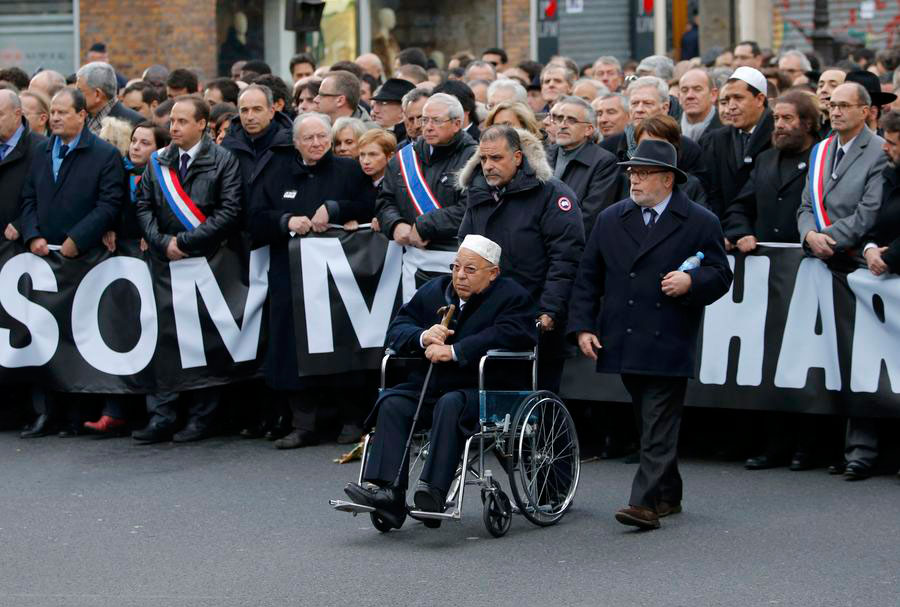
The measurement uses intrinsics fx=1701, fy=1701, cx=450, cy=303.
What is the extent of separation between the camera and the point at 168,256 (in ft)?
38.4

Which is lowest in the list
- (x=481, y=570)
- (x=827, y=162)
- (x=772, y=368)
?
(x=481, y=570)

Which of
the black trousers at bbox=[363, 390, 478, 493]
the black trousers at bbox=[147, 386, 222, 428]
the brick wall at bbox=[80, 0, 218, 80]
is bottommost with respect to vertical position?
the black trousers at bbox=[147, 386, 222, 428]

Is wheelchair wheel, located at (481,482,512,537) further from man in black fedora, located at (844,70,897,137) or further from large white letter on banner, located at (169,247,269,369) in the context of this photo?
man in black fedora, located at (844,70,897,137)

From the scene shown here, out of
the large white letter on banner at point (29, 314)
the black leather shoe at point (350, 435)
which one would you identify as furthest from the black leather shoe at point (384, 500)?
the large white letter on banner at point (29, 314)

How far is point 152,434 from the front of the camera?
462 inches

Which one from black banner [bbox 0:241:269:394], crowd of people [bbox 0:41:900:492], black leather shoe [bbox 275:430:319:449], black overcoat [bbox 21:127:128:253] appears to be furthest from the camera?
black overcoat [bbox 21:127:128:253]

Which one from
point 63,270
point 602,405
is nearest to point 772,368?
point 602,405

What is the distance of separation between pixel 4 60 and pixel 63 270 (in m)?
12.2

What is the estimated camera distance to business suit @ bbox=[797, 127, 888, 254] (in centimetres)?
1007

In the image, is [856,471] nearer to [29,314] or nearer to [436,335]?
[436,335]

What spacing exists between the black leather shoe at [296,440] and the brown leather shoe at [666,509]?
313 centimetres

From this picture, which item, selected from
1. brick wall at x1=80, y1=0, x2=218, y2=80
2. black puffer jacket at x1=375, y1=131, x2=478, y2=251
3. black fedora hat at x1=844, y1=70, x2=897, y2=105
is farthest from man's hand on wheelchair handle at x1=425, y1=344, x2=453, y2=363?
brick wall at x1=80, y1=0, x2=218, y2=80

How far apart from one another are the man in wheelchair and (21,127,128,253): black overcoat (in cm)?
353

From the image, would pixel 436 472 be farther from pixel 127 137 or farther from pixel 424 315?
pixel 127 137
